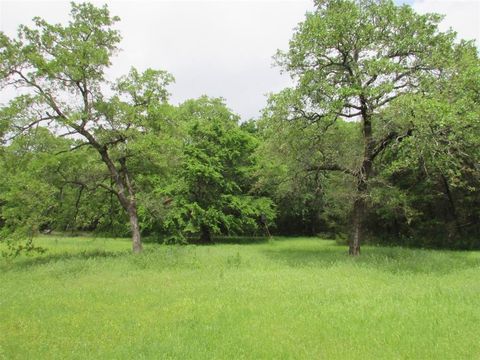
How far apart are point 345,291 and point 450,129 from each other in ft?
24.1

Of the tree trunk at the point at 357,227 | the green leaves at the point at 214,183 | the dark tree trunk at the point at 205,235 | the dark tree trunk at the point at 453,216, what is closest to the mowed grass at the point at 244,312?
the tree trunk at the point at 357,227

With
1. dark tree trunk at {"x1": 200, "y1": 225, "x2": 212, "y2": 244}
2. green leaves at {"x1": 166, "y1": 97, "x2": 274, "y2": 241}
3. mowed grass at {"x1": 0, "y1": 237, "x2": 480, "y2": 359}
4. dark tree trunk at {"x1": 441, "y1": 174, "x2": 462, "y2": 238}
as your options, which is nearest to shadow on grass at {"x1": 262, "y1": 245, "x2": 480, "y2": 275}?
mowed grass at {"x1": 0, "y1": 237, "x2": 480, "y2": 359}

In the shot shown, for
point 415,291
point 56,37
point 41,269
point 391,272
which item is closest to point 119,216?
point 41,269

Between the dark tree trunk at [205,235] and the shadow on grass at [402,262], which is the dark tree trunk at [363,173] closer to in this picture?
the shadow on grass at [402,262]

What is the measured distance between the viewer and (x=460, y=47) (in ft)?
59.2

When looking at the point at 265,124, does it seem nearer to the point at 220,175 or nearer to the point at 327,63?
the point at 327,63

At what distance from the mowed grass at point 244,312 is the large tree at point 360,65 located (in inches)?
243

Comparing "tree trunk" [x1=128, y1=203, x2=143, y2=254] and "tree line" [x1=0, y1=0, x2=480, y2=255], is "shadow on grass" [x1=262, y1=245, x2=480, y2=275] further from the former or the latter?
"tree trunk" [x1=128, y1=203, x2=143, y2=254]

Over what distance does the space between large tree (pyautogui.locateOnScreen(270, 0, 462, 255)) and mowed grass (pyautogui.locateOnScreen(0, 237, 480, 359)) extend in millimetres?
6173

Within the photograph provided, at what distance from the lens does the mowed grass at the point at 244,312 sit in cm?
720

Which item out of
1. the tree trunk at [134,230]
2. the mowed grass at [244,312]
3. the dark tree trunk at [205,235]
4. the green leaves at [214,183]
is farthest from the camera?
the dark tree trunk at [205,235]

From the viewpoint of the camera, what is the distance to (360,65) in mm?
17938

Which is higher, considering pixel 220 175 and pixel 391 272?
pixel 220 175

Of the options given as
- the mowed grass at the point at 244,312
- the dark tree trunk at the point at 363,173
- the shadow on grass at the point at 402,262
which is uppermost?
the dark tree trunk at the point at 363,173
